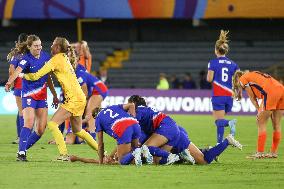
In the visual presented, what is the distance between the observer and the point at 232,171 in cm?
1264

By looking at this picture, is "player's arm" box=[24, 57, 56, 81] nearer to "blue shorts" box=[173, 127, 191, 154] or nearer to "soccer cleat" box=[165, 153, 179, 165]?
"blue shorts" box=[173, 127, 191, 154]

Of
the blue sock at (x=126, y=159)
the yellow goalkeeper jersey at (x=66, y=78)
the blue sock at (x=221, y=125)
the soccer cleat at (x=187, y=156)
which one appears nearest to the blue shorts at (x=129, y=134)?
the blue sock at (x=126, y=159)

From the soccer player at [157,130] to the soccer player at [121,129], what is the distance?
7.7 inches

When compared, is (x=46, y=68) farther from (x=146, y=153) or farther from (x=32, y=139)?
(x=146, y=153)

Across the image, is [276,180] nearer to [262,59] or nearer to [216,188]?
[216,188]

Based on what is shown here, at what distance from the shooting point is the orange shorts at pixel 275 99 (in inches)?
604

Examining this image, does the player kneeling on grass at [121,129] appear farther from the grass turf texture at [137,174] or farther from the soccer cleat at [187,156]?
the soccer cleat at [187,156]

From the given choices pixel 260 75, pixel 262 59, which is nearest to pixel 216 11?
pixel 262 59

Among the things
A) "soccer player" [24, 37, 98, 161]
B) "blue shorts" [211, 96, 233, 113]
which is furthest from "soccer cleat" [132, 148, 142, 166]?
"blue shorts" [211, 96, 233, 113]

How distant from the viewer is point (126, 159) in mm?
13203

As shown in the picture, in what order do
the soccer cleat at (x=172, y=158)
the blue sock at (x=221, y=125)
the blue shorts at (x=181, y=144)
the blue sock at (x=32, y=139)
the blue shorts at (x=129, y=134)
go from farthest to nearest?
the blue sock at (x=221, y=125), the blue sock at (x=32, y=139), the blue shorts at (x=181, y=144), the soccer cleat at (x=172, y=158), the blue shorts at (x=129, y=134)

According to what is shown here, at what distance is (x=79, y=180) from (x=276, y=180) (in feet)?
8.08

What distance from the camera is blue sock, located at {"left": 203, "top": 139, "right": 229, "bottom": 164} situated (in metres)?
13.3

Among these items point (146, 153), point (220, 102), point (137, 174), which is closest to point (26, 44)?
point (146, 153)
